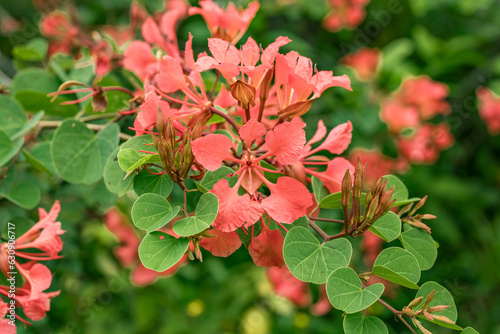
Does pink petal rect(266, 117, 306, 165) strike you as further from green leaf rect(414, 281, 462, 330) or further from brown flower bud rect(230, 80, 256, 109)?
green leaf rect(414, 281, 462, 330)

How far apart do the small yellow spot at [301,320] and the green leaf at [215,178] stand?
1.52 metres

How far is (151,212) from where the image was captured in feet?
2.28

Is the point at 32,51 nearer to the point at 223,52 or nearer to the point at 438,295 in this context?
the point at 223,52

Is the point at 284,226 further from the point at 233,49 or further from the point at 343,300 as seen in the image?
the point at 233,49

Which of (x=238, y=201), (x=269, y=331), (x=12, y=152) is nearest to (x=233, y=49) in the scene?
(x=238, y=201)

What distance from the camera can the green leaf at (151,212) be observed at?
2.22 ft

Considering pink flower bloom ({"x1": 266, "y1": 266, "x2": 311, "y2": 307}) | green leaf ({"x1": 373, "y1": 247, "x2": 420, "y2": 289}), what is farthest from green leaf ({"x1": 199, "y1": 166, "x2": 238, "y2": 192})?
pink flower bloom ({"x1": 266, "y1": 266, "x2": 311, "y2": 307})

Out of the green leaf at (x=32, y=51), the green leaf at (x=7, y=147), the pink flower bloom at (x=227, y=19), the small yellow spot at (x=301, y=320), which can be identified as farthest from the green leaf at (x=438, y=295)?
the small yellow spot at (x=301, y=320)

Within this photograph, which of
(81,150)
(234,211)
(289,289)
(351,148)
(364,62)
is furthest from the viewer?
(364,62)

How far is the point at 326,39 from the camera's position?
2420mm

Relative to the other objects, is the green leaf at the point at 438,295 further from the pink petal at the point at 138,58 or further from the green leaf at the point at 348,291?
the pink petal at the point at 138,58

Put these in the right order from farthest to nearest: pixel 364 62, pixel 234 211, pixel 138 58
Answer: pixel 364 62
pixel 138 58
pixel 234 211

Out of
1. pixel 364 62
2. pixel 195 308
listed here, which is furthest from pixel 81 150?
pixel 364 62

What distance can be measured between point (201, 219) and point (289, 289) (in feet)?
4.92
